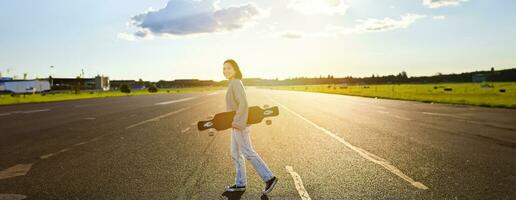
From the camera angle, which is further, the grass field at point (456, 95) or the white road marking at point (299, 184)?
the grass field at point (456, 95)

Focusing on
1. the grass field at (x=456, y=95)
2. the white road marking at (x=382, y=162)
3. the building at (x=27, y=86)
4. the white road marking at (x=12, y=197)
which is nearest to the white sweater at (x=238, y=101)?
the white road marking at (x=382, y=162)

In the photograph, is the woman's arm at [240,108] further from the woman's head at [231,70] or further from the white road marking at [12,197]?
the white road marking at [12,197]

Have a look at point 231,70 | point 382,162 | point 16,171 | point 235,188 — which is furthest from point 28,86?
point 231,70

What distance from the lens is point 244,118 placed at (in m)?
5.51

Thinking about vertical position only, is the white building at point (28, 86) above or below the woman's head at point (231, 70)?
below

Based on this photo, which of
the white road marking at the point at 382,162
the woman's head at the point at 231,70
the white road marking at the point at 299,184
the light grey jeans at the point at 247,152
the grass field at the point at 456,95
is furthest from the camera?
the grass field at the point at 456,95

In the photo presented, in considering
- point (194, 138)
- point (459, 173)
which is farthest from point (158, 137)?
point (459, 173)

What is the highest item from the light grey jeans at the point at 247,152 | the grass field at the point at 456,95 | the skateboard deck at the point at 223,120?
the skateboard deck at the point at 223,120

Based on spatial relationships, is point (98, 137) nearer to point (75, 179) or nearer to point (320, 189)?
point (75, 179)

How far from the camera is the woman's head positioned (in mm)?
5555

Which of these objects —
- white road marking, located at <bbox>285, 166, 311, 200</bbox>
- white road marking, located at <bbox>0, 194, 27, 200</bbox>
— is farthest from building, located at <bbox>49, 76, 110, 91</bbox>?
white road marking, located at <bbox>285, 166, 311, 200</bbox>

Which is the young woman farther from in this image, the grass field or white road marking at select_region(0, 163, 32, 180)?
the grass field

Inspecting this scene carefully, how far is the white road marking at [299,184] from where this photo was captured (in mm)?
5434

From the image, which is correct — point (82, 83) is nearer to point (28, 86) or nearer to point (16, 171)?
point (28, 86)
